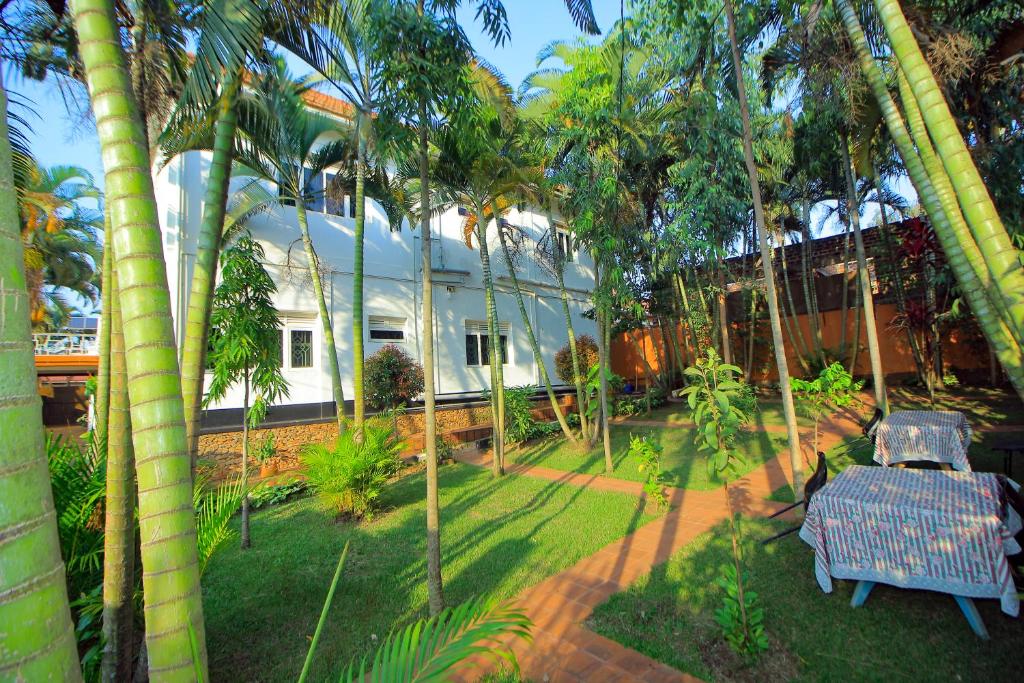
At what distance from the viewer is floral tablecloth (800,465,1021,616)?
9.62ft

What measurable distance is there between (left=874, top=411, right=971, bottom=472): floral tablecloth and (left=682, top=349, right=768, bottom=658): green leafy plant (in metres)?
3.66

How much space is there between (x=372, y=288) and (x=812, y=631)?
38.4ft

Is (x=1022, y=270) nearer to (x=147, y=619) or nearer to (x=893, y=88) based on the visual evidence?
(x=147, y=619)

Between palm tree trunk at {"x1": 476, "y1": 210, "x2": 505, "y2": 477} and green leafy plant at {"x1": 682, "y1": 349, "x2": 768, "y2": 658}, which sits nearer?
green leafy plant at {"x1": 682, "y1": 349, "x2": 768, "y2": 658}

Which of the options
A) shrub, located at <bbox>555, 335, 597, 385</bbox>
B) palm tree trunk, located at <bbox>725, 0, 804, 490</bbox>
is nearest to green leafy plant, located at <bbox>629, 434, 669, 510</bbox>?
palm tree trunk, located at <bbox>725, 0, 804, 490</bbox>

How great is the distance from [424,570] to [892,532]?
3917 mm

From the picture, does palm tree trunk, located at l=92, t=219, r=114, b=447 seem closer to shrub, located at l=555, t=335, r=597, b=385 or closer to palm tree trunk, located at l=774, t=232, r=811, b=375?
shrub, located at l=555, t=335, r=597, b=385

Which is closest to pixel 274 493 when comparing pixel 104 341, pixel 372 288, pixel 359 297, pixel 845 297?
pixel 359 297

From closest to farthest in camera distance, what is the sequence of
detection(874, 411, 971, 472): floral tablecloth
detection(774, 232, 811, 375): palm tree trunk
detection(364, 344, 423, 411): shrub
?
detection(874, 411, 971, 472): floral tablecloth < detection(364, 344, 423, 411): shrub < detection(774, 232, 811, 375): palm tree trunk

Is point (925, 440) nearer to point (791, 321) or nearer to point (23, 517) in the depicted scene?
point (23, 517)

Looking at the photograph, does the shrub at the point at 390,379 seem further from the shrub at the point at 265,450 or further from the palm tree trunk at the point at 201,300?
the palm tree trunk at the point at 201,300

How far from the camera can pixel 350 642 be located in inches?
136

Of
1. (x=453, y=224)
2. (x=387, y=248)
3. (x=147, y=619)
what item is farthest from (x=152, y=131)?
(x=453, y=224)

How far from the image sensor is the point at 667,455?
9367mm
